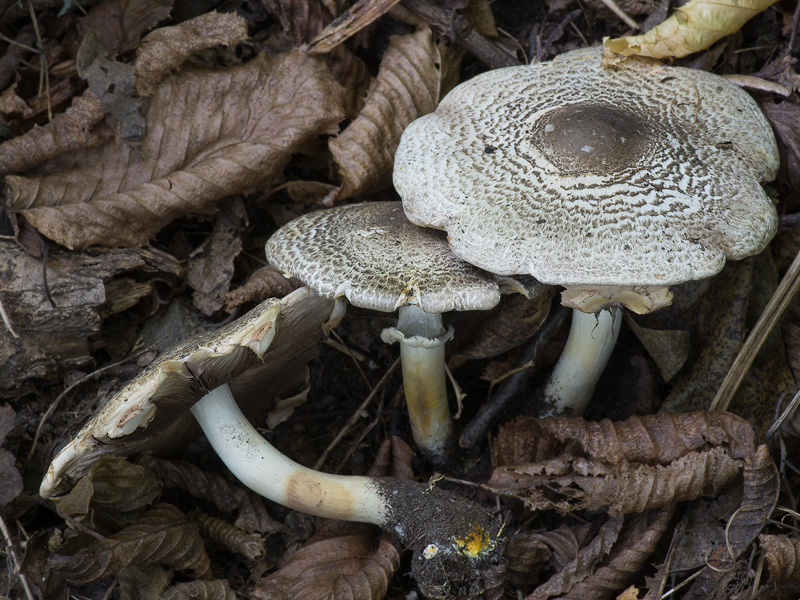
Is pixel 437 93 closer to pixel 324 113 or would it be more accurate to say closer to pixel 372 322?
pixel 324 113

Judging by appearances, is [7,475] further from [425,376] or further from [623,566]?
[623,566]

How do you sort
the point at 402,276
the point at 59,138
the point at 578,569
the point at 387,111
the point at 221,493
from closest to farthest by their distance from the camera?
the point at 402,276
the point at 578,569
the point at 221,493
the point at 59,138
the point at 387,111

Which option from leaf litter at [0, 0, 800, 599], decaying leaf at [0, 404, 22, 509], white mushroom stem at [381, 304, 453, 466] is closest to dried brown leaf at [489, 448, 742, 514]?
leaf litter at [0, 0, 800, 599]

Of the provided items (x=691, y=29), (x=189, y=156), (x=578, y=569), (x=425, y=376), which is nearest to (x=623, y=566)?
(x=578, y=569)

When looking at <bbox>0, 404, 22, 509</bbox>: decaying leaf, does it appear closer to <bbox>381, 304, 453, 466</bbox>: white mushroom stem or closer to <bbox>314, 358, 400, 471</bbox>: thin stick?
<bbox>314, 358, 400, 471</bbox>: thin stick

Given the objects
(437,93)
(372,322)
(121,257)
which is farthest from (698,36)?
(121,257)
